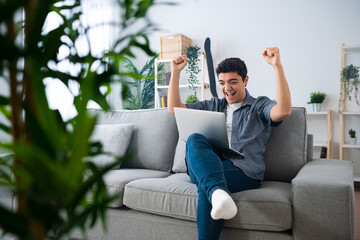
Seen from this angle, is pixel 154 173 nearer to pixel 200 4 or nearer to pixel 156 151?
pixel 156 151

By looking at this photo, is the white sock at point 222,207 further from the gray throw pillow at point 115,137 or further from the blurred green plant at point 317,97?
the blurred green plant at point 317,97

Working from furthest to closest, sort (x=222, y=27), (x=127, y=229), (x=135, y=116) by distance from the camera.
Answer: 1. (x=222, y=27)
2. (x=135, y=116)
3. (x=127, y=229)

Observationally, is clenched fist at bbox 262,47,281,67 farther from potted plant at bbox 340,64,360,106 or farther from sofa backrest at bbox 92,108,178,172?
potted plant at bbox 340,64,360,106

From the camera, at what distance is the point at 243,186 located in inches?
57.9

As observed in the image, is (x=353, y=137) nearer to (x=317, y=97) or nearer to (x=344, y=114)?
(x=344, y=114)

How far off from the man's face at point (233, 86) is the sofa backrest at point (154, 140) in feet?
1.50

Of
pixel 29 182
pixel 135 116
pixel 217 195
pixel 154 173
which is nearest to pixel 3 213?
pixel 29 182

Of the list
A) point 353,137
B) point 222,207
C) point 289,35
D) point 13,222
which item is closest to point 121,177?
point 222,207

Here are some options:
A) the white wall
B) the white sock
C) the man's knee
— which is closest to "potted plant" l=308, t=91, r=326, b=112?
the white wall

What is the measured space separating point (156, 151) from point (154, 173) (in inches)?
7.3

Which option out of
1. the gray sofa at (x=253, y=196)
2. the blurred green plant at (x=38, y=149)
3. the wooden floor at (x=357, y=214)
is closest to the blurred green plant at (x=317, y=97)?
the wooden floor at (x=357, y=214)

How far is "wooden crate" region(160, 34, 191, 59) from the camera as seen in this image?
392 cm

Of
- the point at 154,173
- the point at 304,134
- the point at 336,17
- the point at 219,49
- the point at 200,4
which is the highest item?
the point at 200,4

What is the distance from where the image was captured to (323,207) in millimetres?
1229
